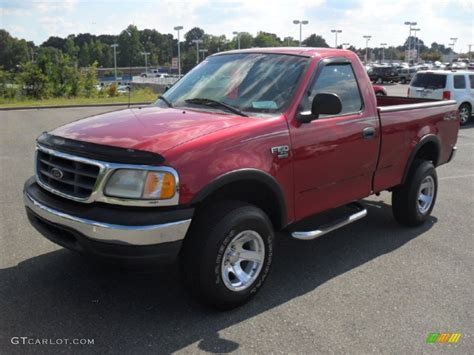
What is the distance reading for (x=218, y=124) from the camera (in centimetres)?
376

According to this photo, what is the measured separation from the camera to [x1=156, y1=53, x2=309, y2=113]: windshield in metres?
4.23

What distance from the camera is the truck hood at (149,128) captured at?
3.42m

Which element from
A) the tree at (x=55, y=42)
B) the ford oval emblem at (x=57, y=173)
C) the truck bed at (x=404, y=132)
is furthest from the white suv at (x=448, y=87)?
the tree at (x=55, y=42)

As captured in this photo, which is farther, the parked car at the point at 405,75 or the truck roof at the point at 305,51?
the parked car at the point at 405,75

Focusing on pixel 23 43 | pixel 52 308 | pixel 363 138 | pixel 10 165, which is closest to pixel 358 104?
pixel 363 138

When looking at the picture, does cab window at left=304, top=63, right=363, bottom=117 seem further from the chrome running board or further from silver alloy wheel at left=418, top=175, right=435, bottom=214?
silver alloy wheel at left=418, top=175, right=435, bottom=214

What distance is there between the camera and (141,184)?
3.23 metres

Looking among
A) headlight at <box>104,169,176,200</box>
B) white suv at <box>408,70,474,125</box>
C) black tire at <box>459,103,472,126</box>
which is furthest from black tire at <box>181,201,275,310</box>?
black tire at <box>459,103,472,126</box>

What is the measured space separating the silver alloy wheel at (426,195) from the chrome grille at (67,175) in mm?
4100

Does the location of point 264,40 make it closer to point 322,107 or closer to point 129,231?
point 322,107

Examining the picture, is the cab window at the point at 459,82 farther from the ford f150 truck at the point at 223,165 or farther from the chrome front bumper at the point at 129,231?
the chrome front bumper at the point at 129,231

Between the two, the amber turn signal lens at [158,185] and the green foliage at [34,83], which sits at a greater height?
the green foliage at [34,83]

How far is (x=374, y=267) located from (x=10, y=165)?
23.4 ft

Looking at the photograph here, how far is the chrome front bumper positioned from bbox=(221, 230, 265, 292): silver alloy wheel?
497 mm
